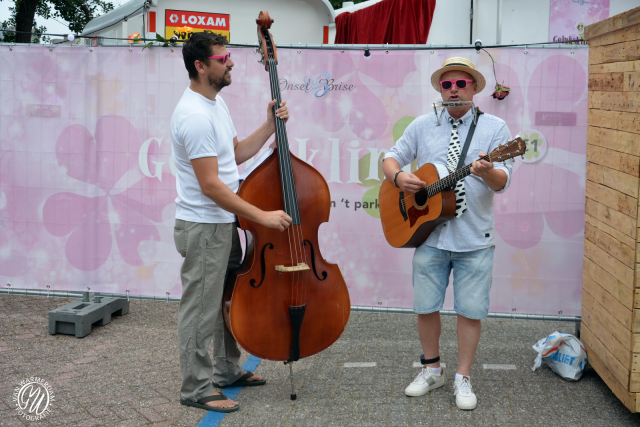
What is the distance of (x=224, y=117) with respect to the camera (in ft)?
11.6

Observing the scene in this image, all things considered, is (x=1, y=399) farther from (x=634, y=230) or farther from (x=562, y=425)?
(x=634, y=230)

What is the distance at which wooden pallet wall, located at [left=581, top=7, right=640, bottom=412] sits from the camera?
3.20 m

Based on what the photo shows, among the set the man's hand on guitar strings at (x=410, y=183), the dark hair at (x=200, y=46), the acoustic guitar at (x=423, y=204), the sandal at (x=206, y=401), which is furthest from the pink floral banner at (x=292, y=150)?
the sandal at (x=206, y=401)

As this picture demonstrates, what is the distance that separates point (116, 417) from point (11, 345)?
1521mm

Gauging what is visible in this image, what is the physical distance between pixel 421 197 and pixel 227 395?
61.8 inches

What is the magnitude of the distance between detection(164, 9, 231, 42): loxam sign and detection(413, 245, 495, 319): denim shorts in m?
4.73

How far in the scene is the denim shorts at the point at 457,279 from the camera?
11.6 feet

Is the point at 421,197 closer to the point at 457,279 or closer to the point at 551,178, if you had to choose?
the point at 457,279

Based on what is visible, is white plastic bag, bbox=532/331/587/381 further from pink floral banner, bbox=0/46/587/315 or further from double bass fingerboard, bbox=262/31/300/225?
double bass fingerboard, bbox=262/31/300/225

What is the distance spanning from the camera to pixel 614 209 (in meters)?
3.48

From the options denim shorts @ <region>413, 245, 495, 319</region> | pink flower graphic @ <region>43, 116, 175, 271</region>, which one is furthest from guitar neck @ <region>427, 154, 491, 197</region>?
pink flower graphic @ <region>43, 116, 175, 271</region>

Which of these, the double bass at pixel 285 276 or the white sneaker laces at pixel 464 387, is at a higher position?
the double bass at pixel 285 276

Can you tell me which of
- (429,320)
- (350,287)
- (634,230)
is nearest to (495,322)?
(350,287)

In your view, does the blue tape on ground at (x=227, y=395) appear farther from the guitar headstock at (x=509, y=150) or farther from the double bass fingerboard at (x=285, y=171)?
the guitar headstock at (x=509, y=150)
